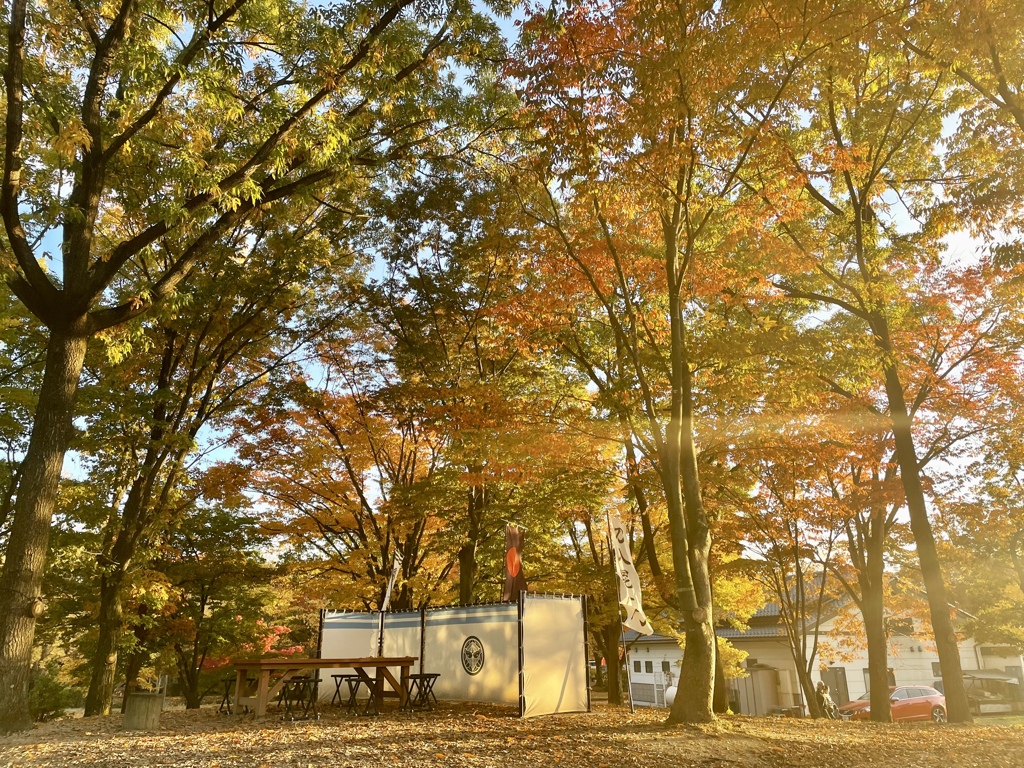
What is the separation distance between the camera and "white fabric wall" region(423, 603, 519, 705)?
10953 millimetres

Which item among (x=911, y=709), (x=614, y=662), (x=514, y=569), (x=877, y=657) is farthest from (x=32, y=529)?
(x=911, y=709)

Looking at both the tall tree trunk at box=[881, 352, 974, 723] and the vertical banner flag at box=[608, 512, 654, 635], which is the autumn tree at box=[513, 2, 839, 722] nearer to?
the vertical banner flag at box=[608, 512, 654, 635]

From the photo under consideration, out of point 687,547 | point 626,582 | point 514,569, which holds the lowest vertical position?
point 626,582

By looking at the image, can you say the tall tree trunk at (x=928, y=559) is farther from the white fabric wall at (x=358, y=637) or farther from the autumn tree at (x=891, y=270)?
the white fabric wall at (x=358, y=637)

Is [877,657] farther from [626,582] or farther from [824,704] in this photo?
[626,582]

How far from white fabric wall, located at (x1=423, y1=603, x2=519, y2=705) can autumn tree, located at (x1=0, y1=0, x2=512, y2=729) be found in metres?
6.65

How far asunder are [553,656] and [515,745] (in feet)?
12.8

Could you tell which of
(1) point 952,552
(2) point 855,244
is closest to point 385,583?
(2) point 855,244

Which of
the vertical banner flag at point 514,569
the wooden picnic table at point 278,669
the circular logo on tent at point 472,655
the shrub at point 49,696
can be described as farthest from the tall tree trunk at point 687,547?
the shrub at point 49,696

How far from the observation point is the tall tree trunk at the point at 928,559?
1041 centimetres

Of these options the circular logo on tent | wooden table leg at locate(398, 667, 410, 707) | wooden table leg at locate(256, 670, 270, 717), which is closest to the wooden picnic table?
wooden table leg at locate(256, 670, 270, 717)

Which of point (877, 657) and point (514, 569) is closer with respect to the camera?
point (514, 569)

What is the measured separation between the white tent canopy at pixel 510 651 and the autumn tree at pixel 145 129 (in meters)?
6.64

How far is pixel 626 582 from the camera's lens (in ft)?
33.6
